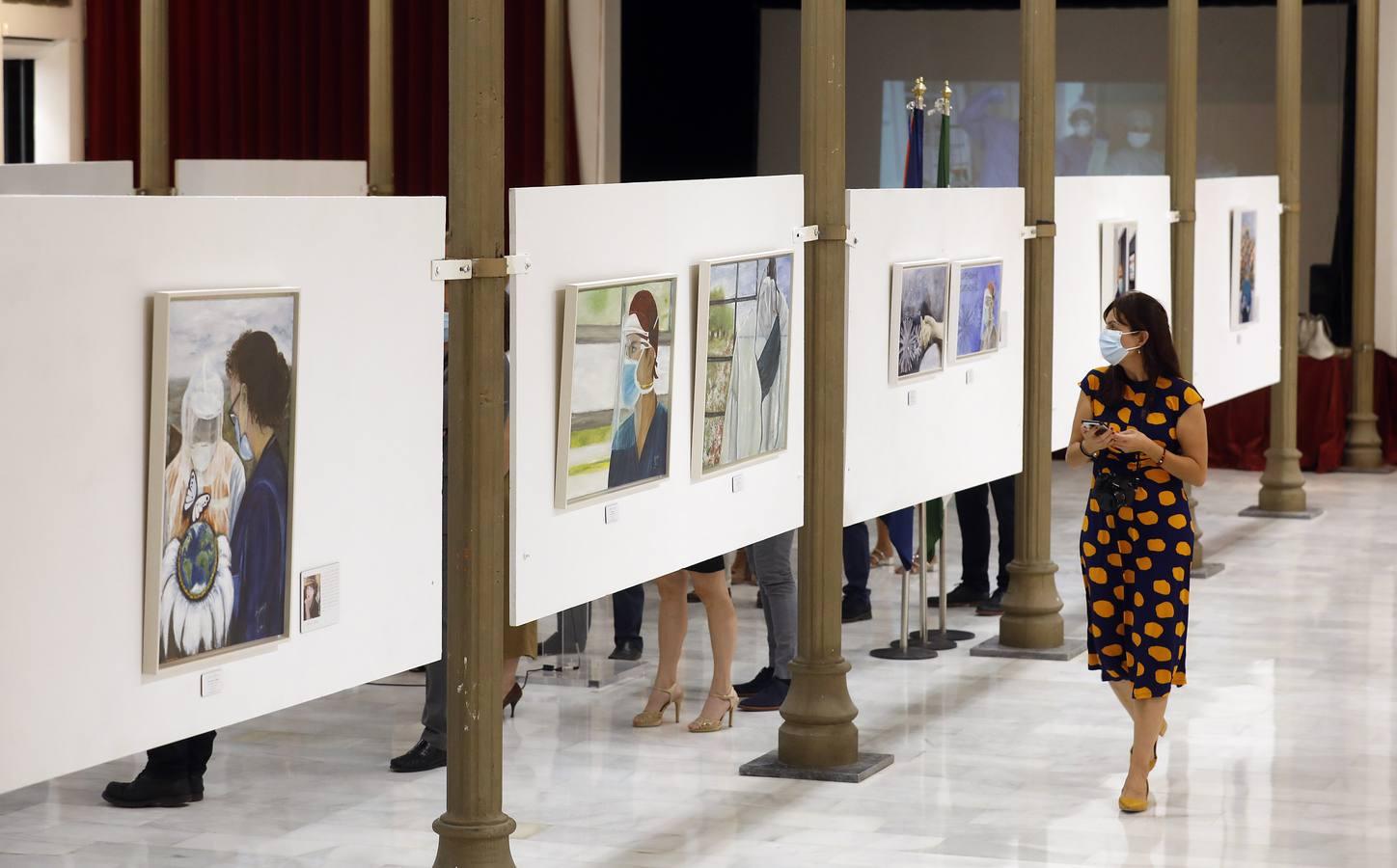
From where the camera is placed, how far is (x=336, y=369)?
4898 millimetres

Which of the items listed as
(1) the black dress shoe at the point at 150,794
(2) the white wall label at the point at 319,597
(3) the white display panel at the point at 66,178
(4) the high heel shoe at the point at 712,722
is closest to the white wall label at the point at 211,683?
(2) the white wall label at the point at 319,597

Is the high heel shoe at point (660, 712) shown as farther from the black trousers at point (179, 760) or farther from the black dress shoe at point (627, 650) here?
the black trousers at point (179, 760)

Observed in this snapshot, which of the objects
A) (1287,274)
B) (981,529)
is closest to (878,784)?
(981,529)

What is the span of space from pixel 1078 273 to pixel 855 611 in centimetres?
206

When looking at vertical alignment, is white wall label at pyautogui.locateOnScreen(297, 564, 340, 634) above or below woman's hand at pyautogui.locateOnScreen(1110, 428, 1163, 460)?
below

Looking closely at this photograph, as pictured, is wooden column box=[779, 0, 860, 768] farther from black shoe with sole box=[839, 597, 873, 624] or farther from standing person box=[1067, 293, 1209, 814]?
black shoe with sole box=[839, 597, 873, 624]

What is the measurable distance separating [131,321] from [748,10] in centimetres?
1392

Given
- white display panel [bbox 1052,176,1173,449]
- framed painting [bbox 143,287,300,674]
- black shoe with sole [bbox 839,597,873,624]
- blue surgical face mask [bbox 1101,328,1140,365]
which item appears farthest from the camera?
black shoe with sole [bbox 839,597,873,624]

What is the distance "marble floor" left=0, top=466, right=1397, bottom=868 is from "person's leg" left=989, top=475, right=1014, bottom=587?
1124 millimetres

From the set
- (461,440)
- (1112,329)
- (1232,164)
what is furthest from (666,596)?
(1232,164)

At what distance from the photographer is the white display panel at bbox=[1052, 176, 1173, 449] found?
9.72 meters

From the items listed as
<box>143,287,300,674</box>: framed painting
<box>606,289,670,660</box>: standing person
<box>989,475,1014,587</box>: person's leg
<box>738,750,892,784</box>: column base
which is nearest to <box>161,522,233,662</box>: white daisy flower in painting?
A: <box>143,287,300,674</box>: framed painting

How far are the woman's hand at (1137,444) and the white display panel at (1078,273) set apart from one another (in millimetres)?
3009

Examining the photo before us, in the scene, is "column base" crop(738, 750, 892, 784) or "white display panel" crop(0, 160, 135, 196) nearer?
"column base" crop(738, 750, 892, 784)
